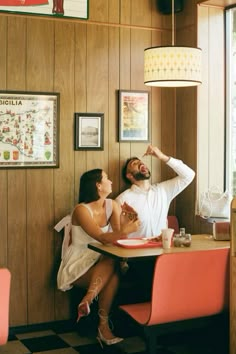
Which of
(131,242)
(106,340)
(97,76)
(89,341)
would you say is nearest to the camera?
(131,242)

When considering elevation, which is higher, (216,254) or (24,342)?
(216,254)

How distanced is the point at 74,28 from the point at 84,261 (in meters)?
1.78

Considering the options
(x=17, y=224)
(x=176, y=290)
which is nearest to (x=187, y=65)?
(x=176, y=290)

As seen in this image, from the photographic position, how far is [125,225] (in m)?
4.16

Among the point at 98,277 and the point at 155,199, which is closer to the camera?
the point at 98,277

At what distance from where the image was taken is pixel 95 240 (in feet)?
14.7

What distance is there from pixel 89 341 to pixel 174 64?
6.72 feet

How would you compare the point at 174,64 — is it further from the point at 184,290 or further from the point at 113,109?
the point at 184,290

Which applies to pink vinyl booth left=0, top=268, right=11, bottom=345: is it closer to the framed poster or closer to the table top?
the table top

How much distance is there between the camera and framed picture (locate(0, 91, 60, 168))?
4562 mm

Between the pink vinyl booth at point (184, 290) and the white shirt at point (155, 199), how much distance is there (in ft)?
3.54

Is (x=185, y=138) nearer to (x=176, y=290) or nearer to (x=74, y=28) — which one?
(x=74, y=28)

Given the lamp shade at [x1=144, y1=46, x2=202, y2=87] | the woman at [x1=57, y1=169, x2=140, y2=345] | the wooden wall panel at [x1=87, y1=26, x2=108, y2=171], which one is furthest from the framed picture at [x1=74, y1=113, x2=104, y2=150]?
the lamp shade at [x1=144, y1=46, x2=202, y2=87]

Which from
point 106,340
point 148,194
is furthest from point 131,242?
point 148,194
